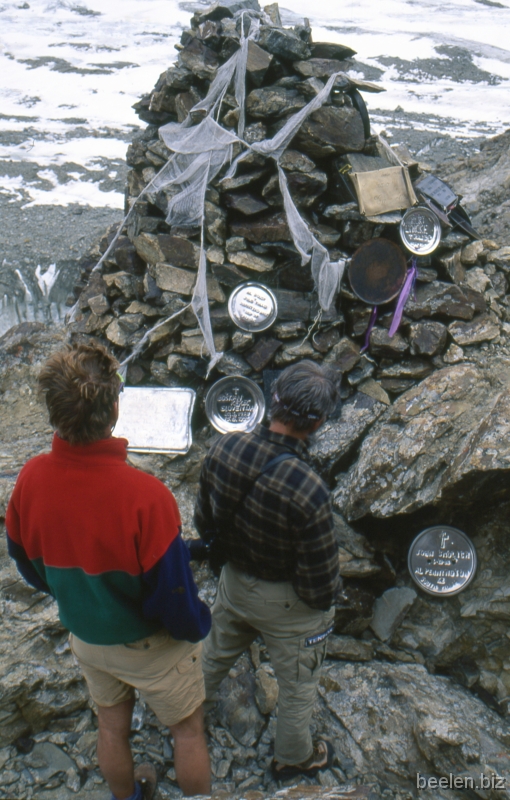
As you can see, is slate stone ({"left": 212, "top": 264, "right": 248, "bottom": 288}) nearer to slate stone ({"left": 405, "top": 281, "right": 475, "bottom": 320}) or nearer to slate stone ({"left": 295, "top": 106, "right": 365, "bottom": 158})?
slate stone ({"left": 295, "top": 106, "right": 365, "bottom": 158})

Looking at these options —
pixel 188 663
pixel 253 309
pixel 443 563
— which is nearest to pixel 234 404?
pixel 253 309

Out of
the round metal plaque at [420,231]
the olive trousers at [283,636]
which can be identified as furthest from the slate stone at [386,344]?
the olive trousers at [283,636]

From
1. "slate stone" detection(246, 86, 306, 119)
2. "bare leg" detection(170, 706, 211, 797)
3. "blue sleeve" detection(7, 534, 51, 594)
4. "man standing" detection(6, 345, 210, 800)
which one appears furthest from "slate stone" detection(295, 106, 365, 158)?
"bare leg" detection(170, 706, 211, 797)

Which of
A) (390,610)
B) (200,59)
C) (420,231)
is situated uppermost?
(200,59)

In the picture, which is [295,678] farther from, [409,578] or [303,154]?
[303,154]

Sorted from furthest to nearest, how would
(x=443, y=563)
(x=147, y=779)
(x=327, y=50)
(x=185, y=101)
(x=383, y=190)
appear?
(x=185, y=101) < (x=327, y=50) < (x=383, y=190) < (x=443, y=563) < (x=147, y=779)

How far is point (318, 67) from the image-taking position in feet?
15.3

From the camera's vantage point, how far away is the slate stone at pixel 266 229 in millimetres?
4438

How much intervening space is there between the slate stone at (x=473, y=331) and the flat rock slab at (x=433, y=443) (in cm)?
20

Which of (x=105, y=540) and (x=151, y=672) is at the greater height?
(x=105, y=540)

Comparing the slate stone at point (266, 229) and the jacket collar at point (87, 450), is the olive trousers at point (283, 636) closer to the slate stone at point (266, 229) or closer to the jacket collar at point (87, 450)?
the jacket collar at point (87, 450)

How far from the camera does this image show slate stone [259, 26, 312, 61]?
4.55 meters

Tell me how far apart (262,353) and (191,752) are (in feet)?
9.34

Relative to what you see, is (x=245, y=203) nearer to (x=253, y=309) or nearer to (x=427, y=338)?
(x=253, y=309)
